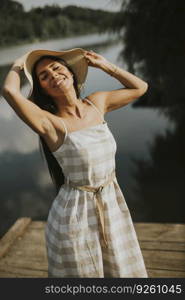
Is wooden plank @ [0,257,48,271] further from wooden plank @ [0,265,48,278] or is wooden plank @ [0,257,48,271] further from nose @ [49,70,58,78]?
nose @ [49,70,58,78]

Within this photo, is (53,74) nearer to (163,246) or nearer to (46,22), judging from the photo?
(163,246)

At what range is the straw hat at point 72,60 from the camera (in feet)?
4.83

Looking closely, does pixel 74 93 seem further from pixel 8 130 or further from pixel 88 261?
pixel 8 130

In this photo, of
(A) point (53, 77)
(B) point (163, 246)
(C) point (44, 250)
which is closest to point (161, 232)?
(B) point (163, 246)

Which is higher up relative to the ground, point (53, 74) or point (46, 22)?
point (46, 22)

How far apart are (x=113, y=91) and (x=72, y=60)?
239 millimetres

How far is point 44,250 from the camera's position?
280 cm

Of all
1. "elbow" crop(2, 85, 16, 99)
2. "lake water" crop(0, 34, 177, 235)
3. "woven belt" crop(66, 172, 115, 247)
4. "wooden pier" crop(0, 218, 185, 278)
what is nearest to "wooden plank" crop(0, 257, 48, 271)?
"wooden pier" crop(0, 218, 185, 278)

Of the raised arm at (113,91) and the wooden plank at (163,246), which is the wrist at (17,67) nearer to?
the raised arm at (113,91)

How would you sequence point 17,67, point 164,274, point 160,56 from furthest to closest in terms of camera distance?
point 160,56, point 164,274, point 17,67

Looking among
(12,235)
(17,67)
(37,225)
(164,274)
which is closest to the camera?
(17,67)

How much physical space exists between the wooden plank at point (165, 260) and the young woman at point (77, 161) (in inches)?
35.7

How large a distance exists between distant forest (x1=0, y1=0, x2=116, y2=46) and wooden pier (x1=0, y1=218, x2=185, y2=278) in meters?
2.63

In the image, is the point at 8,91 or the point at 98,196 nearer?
the point at 8,91
